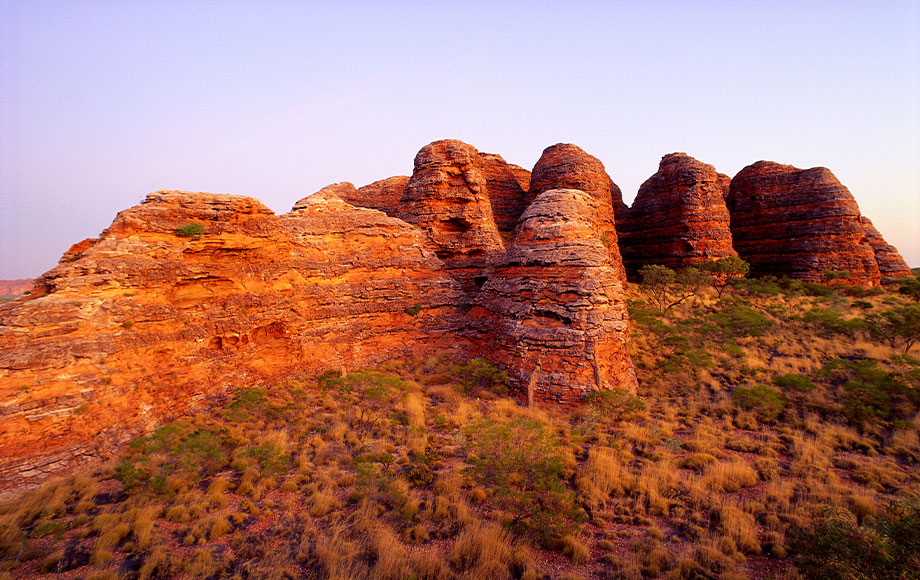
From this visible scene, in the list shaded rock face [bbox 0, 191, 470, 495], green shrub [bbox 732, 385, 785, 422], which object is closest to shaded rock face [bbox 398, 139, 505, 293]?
shaded rock face [bbox 0, 191, 470, 495]

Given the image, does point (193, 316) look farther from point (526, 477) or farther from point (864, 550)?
point (864, 550)

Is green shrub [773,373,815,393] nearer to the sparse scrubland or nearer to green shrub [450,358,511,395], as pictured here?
the sparse scrubland

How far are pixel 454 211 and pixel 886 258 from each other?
35361 mm

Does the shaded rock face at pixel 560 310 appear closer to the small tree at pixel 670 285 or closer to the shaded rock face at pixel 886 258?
the small tree at pixel 670 285

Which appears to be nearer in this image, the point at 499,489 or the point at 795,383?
the point at 499,489

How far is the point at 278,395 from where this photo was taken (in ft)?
37.3

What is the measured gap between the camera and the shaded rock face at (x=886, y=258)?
28531mm

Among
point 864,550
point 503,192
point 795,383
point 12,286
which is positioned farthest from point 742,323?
point 12,286

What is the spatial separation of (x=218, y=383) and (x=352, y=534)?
7.43 metres

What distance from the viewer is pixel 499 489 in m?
6.50

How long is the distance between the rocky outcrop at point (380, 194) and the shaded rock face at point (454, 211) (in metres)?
8.44

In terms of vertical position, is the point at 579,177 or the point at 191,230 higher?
the point at 579,177

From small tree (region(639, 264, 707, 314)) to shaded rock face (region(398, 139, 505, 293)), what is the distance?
1123 centimetres

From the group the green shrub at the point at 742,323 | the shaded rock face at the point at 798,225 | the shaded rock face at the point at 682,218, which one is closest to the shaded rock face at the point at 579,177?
the shaded rock face at the point at 682,218
